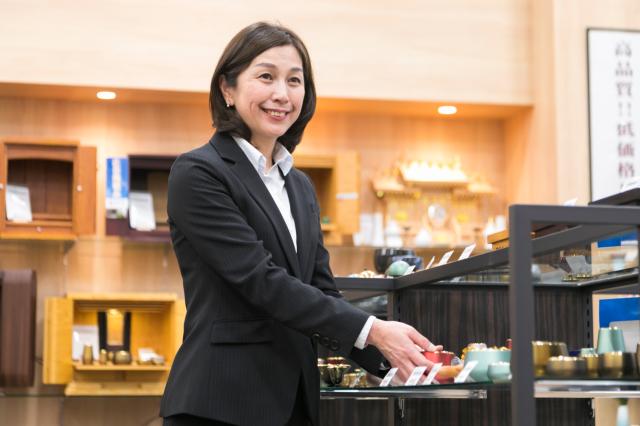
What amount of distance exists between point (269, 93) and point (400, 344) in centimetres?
55

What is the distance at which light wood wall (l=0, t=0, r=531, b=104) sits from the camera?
5277 millimetres

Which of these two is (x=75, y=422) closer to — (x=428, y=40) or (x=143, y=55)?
(x=143, y=55)

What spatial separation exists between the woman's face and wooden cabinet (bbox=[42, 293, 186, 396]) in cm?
328

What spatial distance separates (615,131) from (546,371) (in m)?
3.99

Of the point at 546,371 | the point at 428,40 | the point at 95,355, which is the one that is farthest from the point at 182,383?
the point at 428,40

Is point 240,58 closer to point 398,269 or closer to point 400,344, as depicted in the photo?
point 400,344

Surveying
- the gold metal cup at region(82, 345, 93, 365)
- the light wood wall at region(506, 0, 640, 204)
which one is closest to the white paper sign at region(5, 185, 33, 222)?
the gold metal cup at region(82, 345, 93, 365)

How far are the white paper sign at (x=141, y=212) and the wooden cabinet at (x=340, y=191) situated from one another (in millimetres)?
767

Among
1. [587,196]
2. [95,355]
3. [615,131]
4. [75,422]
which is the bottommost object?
[75,422]

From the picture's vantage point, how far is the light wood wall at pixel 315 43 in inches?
208

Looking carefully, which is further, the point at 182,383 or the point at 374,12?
the point at 374,12

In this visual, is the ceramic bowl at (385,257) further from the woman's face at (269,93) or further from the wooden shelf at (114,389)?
the wooden shelf at (114,389)

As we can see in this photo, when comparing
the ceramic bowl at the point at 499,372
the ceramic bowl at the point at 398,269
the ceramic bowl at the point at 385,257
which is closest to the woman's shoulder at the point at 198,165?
the ceramic bowl at the point at 499,372

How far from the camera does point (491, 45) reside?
224 inches
